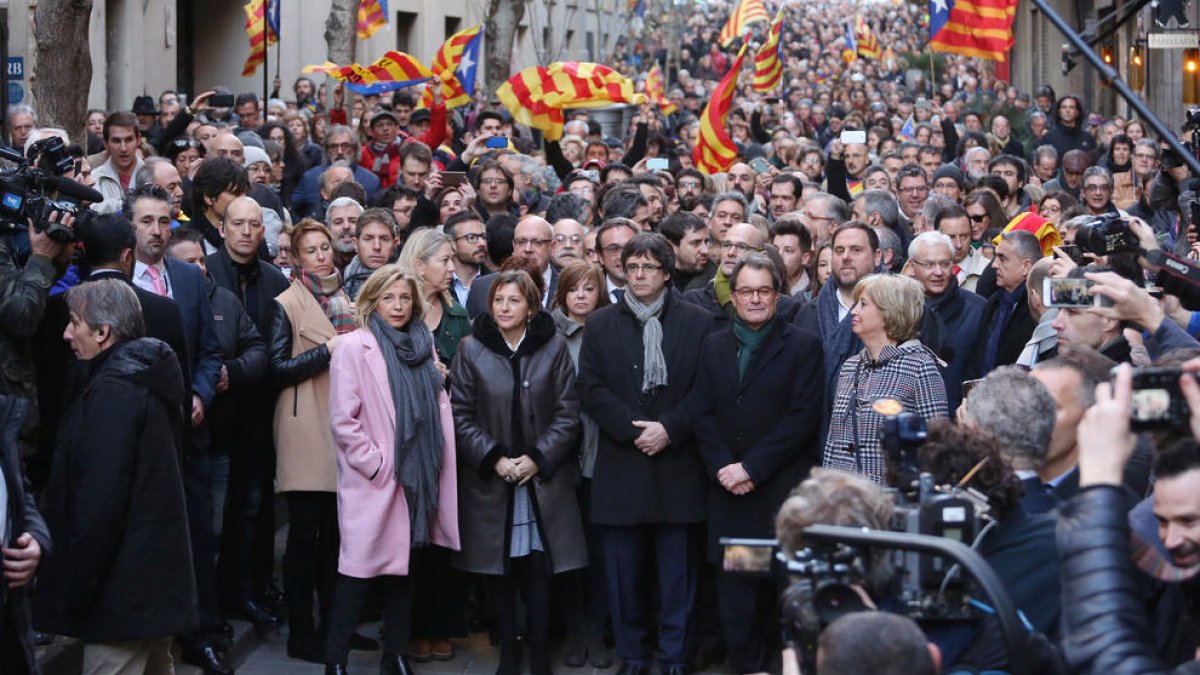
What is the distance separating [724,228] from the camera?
10.8 meters

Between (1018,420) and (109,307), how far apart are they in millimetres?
3449

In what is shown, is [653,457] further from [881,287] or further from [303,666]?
[303,666]

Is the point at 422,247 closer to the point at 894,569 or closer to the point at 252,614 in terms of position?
the point at 252,614

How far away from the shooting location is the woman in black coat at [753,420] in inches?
316

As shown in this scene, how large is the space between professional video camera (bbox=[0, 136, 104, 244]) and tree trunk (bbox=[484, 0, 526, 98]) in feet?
66.9

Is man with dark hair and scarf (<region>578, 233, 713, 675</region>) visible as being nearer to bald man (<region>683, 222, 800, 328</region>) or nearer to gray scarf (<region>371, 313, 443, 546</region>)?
bald man (<region>683, 222, 800, 328</region>)

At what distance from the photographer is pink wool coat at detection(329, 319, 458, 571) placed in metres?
7.76

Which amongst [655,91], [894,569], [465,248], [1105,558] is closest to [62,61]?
[465,248]

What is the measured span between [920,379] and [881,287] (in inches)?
16.9

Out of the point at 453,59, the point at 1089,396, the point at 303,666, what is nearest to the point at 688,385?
the point at 303,666

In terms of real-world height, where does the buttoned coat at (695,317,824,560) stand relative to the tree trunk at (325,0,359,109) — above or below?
below

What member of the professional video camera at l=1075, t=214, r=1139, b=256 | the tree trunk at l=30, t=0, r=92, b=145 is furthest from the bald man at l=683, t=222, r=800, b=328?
the tree trunk at l=30, t=0, r=92, b=145

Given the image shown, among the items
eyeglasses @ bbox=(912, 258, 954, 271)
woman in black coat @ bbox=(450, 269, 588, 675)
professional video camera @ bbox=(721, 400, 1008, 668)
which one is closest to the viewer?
professional video camera @ bbox=(721, 400, 1008, 668)

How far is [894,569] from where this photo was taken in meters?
3.74
